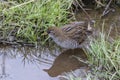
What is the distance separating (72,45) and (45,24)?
0.52m

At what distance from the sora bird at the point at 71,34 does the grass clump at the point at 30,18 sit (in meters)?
0.24

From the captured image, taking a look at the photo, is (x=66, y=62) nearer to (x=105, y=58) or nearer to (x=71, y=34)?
(x=71, y=34)

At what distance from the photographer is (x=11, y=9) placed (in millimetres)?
5121

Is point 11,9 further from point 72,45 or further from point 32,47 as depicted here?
point 72,45

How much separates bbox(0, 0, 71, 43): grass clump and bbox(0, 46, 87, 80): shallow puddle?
210mm

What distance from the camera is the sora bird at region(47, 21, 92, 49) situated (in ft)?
15.4

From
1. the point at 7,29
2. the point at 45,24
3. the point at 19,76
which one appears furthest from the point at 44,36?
the point at 19,76

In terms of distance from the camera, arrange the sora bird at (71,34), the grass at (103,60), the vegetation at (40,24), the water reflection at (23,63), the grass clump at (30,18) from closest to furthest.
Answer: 1. the grass at (103,60)
2. the water reflection at (23,63)
3. the vegetation at (40,24)
4. the sora bird at (71,34)
5. the grass clump at (30,18)

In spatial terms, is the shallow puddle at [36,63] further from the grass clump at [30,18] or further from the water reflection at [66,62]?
the grass clump at [30,18]

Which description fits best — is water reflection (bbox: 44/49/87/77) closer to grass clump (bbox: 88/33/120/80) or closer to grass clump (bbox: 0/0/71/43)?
grass clump (bbox: 88/33/120/80)

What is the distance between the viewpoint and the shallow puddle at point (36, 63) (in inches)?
169

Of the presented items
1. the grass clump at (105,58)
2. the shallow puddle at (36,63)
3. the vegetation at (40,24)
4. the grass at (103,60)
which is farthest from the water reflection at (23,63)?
the grass clump at (105,58)

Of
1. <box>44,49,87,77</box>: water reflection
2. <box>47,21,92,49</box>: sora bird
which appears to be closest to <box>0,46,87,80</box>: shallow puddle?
<box>44,49,87,77</box>: water reflection

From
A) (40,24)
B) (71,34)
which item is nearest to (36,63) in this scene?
(71,34)
